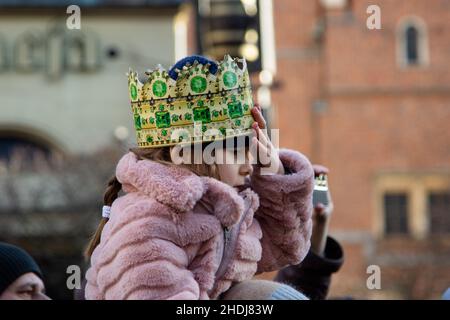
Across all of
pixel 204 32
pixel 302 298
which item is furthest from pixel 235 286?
pixel 204 32

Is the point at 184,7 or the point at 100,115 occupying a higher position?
the point at 184,7

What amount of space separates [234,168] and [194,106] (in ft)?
0.62

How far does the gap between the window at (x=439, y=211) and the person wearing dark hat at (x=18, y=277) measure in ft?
96.4

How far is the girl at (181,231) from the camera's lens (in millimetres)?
2799

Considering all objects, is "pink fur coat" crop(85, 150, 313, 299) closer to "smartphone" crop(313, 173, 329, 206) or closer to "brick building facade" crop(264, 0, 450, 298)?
"smartphone" crop(313, 173, 329, 206)

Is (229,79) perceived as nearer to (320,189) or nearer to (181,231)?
(181,231)

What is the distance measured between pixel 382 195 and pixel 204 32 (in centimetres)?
2216

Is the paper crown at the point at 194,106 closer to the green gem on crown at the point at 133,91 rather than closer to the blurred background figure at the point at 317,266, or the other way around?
the green gem on crown at the point at 133,91

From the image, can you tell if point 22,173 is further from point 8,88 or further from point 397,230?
point 397,230

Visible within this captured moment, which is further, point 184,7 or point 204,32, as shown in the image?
point 184,7

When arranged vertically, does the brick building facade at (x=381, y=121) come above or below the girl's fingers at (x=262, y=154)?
below

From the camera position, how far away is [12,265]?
4.20 metres

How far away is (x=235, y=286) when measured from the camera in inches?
118

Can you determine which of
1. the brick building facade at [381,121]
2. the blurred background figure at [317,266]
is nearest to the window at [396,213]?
the brick building facade at [381,121]
